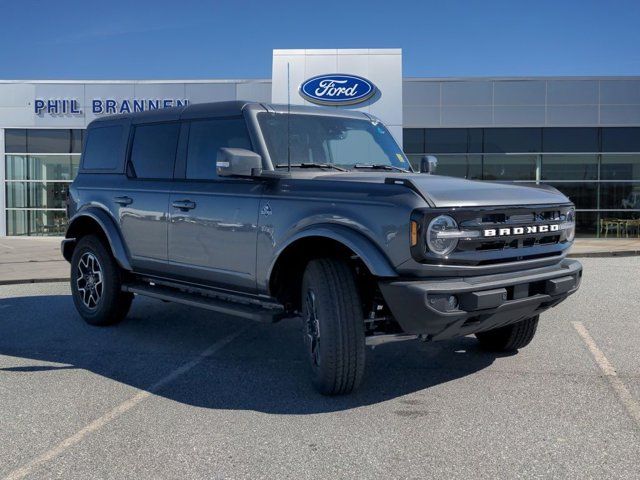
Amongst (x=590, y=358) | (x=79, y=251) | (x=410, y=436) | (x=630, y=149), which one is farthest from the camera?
(x=630, y=149)

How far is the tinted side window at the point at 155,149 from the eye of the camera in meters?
6.05

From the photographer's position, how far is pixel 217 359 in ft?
18.4

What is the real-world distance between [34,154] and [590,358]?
23009 millimetres

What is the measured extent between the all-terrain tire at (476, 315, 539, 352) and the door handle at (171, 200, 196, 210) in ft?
8.60

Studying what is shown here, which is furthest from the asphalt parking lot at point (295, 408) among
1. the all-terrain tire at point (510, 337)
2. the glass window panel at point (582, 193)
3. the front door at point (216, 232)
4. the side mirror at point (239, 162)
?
the glass window panel at point (582, 193)

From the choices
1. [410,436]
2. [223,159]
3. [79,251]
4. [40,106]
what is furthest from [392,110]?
[410,436]

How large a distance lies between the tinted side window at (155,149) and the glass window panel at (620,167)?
68.3 ft

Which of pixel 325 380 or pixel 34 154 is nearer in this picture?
pixel 325 380

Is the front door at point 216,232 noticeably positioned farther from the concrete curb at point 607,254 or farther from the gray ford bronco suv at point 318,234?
the concrete curb at point 607,254

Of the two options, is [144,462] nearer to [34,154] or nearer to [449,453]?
[449,453]

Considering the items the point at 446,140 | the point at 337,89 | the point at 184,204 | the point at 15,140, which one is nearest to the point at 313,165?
the point at 184,204

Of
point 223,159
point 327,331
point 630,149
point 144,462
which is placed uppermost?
point 630,149

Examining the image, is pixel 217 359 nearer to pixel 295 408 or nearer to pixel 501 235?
pixel 295 408

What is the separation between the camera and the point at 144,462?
11.3 feet
